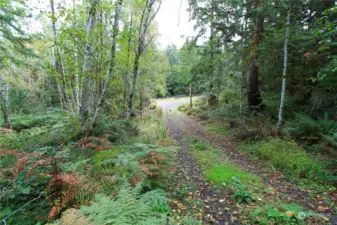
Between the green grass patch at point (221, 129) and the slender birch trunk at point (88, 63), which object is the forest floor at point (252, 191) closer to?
the green grass patch at point (221, 129)

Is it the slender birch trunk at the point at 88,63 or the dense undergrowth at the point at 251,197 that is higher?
the slender birch trunk at the point at 88,63

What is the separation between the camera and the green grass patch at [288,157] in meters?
3.72

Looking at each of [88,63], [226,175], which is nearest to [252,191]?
[226,175]

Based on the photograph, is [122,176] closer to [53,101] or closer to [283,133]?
[283,133]

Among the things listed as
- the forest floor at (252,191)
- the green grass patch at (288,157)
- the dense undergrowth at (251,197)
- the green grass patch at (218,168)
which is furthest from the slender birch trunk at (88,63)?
the green grass patch at (288,157)

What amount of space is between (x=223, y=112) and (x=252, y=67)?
2993mm

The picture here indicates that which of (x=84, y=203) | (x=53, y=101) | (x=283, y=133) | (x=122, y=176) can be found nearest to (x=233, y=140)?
(x=283, y=133)

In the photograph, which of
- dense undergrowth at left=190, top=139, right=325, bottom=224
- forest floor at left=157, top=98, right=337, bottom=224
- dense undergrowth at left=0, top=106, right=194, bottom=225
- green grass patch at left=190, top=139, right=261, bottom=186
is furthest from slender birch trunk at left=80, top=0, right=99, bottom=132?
dense undergrowth at left=190, top=139, right=325, bottom=224

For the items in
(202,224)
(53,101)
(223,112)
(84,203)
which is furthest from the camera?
(53,101)

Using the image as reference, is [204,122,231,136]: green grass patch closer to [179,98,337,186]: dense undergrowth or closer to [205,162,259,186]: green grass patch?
[179,98,337,186]: dense undergrowth

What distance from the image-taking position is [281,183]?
349cm

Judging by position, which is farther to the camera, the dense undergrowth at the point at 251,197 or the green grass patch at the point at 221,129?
the green grass patch at the point at 221,129

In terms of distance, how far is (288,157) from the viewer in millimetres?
4188

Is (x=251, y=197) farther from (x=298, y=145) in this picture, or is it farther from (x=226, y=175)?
(x=298, y=145)
